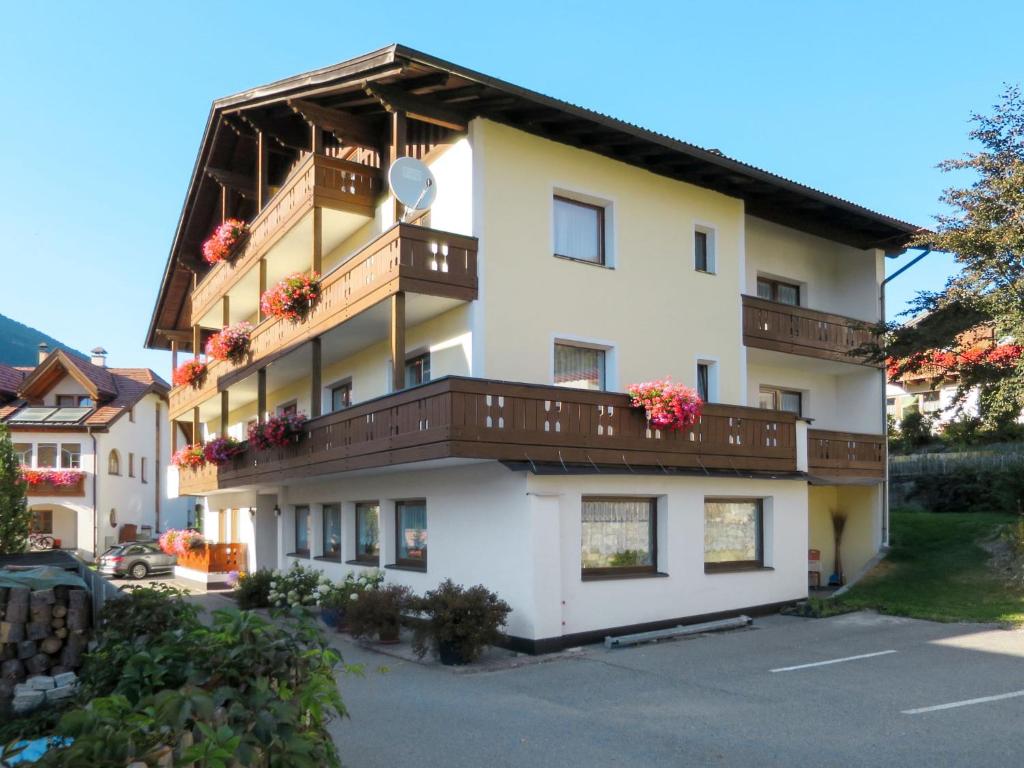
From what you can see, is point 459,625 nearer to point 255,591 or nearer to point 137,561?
point 255,591

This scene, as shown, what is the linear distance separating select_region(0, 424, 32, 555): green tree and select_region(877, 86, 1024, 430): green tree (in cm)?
1815

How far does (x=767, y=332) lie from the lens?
Result: 1912 centimetres

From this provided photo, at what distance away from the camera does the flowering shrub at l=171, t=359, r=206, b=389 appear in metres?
26.2

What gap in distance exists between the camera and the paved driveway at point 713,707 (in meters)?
7.52

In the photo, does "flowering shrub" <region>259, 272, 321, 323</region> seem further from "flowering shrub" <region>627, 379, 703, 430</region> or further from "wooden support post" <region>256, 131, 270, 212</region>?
"flowering shrub" <region>627, 379, 703, 430</region>

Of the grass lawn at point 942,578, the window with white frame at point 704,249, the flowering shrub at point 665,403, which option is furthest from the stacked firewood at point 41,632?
the window with white frame at point 704,249

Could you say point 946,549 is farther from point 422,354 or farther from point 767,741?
point 767,741

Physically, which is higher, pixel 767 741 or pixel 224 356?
pixel 224 356

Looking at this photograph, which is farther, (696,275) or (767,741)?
(696,275)

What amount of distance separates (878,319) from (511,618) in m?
13.4

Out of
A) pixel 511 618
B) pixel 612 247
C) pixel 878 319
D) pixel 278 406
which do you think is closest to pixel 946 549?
pixel 878 319

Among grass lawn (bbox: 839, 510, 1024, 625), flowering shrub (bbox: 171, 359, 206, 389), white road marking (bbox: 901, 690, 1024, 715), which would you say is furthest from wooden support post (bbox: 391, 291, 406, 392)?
flowering shrub (bbox: 171, 359, 206, 389)

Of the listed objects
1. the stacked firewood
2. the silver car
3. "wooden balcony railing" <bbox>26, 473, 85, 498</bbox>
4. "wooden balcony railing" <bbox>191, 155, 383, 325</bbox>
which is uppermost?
"wooden balcony railing" <bbox>191, 155, 383, 325</bbox>

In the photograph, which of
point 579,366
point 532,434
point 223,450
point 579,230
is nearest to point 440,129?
point 579,230
